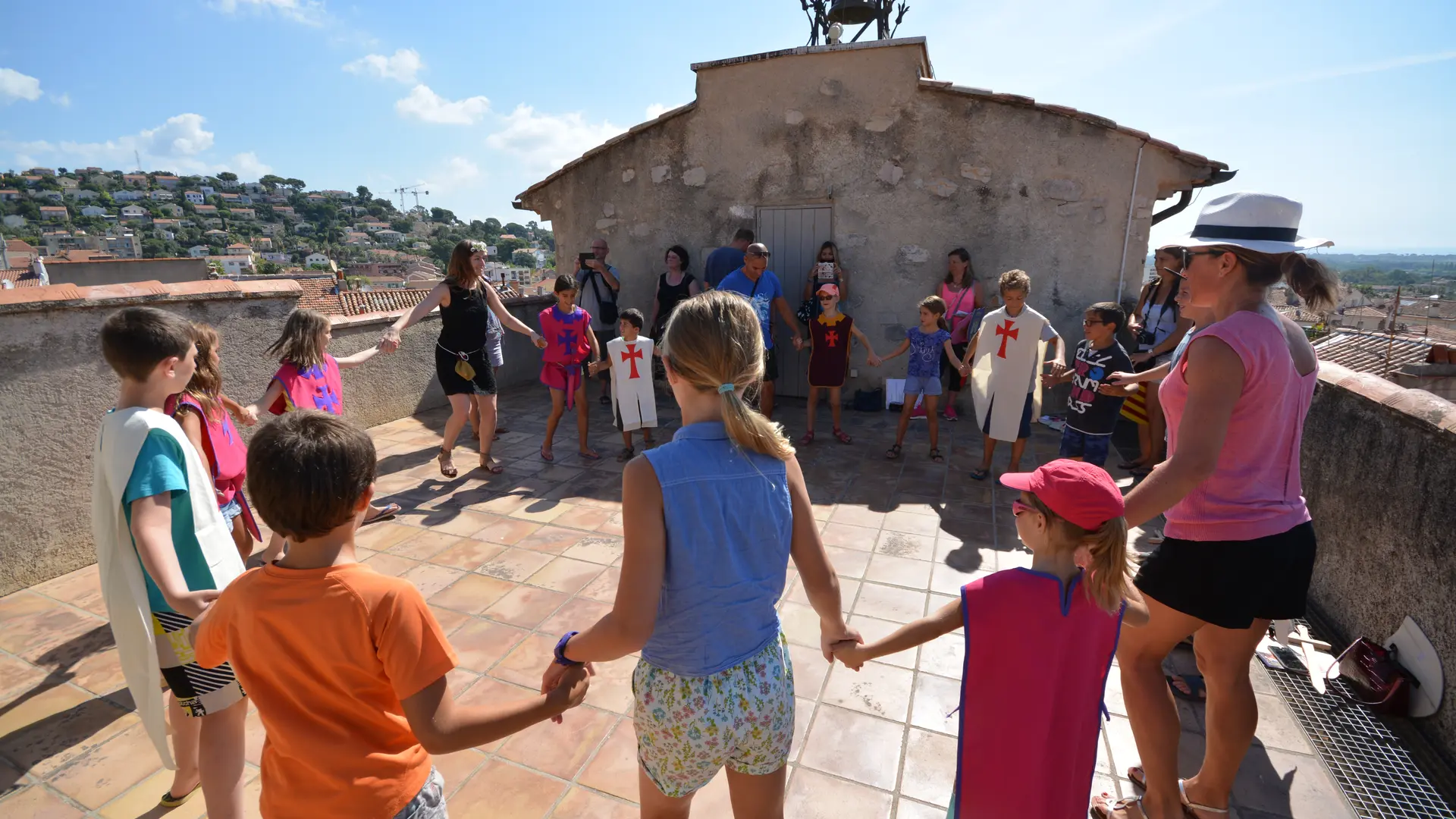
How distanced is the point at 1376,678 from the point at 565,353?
208 inches

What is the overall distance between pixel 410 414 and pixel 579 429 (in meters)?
2.63

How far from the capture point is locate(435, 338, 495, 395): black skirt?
5137 millimetres

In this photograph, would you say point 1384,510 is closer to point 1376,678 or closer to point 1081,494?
point 1376,678

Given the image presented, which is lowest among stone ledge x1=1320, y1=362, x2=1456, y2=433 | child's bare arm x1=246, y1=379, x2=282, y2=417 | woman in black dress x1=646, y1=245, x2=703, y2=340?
child's bare arm x1=246, y1=379, x2=282, y2=417

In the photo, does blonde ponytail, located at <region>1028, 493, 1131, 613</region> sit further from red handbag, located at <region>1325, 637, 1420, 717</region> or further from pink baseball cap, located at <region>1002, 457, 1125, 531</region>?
red handbag, located at <region>1325, 637, 1420, 717</region>

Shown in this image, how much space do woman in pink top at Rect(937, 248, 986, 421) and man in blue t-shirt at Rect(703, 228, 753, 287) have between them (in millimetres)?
2119

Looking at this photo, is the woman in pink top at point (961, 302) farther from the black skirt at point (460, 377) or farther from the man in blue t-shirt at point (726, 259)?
the black skirt at point (460, 377)

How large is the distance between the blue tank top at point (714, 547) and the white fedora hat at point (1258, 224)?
1.46 m

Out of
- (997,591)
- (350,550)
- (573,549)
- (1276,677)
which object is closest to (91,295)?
(573,549)

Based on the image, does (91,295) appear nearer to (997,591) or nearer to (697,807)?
(697,807)

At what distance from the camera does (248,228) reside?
10525 centimetres

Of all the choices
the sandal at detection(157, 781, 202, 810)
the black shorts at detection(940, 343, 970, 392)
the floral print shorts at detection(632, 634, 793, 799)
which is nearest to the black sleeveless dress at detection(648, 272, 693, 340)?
the black shorts at detection(940, 343, 970, 392)

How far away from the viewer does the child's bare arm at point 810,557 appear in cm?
151

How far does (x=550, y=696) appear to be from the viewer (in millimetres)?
1317
